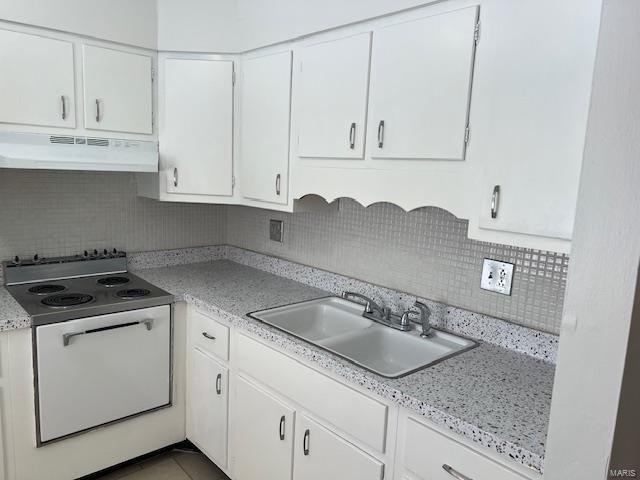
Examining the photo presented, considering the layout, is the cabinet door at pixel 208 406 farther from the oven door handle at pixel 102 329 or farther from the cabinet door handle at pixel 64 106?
the cabinet door handle at pixel 64 106

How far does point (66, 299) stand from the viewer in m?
2.12

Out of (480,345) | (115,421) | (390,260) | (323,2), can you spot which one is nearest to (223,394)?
(115,421)

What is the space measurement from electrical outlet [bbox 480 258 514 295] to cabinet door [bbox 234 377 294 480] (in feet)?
2.94

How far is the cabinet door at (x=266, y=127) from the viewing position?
2148mm

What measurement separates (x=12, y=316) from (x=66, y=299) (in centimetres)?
26

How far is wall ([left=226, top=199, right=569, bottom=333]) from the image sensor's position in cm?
164

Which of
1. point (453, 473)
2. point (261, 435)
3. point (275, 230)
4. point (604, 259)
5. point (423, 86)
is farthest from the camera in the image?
point (275, 230)

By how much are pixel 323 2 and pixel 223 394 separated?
5.79ft

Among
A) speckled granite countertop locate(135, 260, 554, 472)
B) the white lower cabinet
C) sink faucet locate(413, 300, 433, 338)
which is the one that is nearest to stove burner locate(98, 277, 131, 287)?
speckled granite countertop locate(135, 260, 554, 472)

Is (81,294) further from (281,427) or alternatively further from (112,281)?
(281,427)

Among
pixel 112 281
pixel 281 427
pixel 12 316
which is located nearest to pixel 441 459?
pixel 281 427

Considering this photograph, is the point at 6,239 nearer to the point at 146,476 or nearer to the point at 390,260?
the point at 146,476

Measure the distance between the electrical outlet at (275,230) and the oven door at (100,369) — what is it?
2.56 feet

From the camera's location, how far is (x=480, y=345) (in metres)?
1.74
